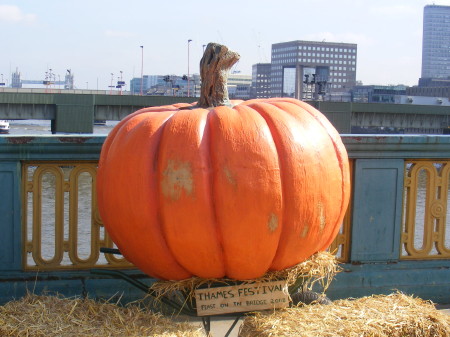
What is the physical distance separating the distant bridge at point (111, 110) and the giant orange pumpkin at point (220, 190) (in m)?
45.4

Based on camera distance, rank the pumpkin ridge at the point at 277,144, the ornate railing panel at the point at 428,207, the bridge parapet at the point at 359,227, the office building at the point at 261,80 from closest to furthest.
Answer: the pumpkin ridge at the point at 277,144, the bridge parapet at the point at 359,227, the ornate railing panel at the point at 428,207, the office building at the point at 261,80

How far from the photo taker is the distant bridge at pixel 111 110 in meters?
47.6

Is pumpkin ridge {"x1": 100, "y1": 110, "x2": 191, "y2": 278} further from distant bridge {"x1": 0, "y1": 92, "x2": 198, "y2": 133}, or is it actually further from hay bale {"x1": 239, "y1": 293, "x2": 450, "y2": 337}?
distant bridge {"x1": 0, "y1": 92, "x2": 198, "y2": 133}

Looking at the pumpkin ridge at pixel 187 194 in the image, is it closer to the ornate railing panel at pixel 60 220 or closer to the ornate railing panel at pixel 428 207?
the ornate railing panel at pixel 60 220

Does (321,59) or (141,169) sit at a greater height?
(321,59)

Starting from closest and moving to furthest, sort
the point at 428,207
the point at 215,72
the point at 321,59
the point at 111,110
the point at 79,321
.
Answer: the point at 79,321
the point at 215,72
the point at 428,207
the point at 111,110
the point at 321,59

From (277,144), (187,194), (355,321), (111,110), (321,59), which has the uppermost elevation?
(321,59)

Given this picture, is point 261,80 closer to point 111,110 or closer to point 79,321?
point 111,110

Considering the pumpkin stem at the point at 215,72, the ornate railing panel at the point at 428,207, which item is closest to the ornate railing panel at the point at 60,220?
the pumpkin stem at the point at 215,72

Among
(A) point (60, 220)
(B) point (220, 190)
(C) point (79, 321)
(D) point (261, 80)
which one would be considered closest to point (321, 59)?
(D) point (261, 80)

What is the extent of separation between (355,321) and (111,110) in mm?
49566

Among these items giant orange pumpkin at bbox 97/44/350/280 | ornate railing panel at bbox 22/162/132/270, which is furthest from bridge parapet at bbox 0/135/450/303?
giant orange pumpkin at bbox 97/44/350/280

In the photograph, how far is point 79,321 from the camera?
3.10 meters

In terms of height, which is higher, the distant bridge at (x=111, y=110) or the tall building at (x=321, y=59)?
the tall building at (x=321, y=59)
